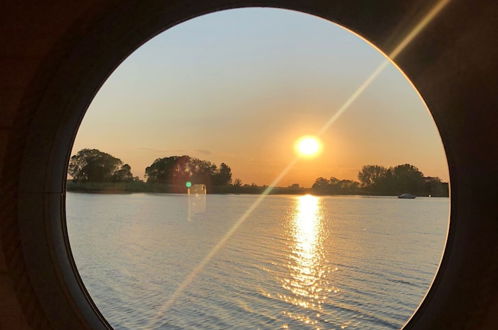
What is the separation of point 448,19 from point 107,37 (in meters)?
2.03

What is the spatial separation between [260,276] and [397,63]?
16.3m

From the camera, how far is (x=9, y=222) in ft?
7.84

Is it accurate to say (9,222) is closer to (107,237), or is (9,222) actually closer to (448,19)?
(448,19)

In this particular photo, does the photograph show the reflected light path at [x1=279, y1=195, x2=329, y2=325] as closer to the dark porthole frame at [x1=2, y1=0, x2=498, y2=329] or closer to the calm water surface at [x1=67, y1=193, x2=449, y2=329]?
the calm water surface at [x1=67, y1=193, x2=449, y2=329]

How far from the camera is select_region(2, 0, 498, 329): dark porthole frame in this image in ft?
7.96

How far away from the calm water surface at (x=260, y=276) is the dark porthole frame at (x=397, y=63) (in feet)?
30.5

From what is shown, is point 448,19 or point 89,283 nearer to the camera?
point 448,19

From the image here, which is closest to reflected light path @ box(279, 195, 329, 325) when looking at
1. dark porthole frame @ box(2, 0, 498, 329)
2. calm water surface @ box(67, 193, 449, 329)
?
calm water surface @ box(67, 193, 449, 329)

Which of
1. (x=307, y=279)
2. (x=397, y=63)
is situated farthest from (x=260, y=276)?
(x=397, y=63)

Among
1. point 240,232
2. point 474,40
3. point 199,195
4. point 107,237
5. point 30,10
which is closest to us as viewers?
point 30,10

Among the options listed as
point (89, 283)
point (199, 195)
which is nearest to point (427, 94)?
point (89, 283)

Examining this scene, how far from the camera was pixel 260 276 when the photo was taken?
18547 millimetres

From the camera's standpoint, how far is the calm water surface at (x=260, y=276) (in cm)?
1293

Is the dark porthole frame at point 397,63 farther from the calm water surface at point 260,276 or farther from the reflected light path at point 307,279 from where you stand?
the reflected light path at point 307,279
